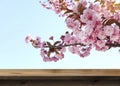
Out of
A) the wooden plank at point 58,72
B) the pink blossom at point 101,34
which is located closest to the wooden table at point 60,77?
the wooden plank at point 58,72

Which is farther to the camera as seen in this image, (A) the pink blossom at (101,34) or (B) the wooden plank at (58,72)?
(B) the wooden plank at (58,72)

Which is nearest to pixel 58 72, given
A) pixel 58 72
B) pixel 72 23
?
pixel 58 72

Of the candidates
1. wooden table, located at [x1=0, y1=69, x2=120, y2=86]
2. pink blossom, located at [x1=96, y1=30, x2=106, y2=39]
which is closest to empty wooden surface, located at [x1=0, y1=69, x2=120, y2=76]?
wooden table, located at [x1=0, y1=69, x2=120, y2=86]

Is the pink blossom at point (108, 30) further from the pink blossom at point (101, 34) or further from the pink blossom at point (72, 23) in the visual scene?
the pink blossom at point (72, 23)

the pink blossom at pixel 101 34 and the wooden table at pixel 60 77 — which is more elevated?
the pink blossom at pixel 101 34

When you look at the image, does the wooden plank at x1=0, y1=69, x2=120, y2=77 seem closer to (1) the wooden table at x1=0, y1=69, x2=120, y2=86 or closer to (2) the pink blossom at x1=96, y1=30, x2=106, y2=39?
(1) the wooden table at x1=0, y1=69, x2=120, y2=86

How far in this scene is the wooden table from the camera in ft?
5.98

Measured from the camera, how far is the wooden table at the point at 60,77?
1.82 m

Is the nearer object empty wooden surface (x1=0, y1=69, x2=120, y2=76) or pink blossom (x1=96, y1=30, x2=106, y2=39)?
pink blossom (x1=96, y1=30, x2=106, y2=39)

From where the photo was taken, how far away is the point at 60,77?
6.07 ft

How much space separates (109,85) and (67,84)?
0.26 m

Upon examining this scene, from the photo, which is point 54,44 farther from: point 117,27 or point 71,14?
point 117,27

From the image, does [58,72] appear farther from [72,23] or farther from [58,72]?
[72,23]

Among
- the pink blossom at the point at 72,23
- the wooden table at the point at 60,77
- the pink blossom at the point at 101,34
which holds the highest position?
the pink blossom at the point at 72,23
